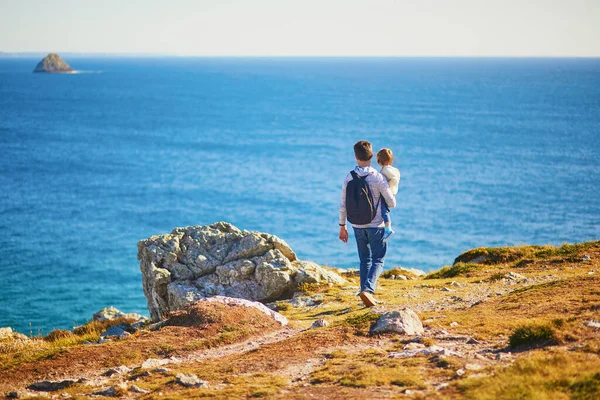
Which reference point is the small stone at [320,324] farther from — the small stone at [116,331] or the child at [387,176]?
the small stone at [116,331]

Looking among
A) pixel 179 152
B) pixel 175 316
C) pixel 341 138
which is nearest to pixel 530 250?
pixel 175 316

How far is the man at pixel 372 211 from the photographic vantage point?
14.0 meters

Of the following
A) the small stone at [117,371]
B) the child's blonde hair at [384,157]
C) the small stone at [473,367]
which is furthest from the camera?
the child's blonde hair at [384,157]

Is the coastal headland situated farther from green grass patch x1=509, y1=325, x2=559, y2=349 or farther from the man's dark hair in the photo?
the man's dark hair

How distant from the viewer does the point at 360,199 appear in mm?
14039

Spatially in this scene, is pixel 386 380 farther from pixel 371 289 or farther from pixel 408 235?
pixel 408 235

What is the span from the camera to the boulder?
12383 mm

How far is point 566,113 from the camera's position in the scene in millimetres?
183375

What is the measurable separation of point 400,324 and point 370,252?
3.19 m

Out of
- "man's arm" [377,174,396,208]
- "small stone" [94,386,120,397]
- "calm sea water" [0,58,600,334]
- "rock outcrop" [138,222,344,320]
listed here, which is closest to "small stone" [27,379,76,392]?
"small stone" [94,386,120,397]

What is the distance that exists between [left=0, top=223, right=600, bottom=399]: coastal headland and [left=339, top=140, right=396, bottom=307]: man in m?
1.22

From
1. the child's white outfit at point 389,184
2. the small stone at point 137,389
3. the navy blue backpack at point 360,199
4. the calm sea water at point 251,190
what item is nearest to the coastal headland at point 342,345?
the small stone at point 137,389

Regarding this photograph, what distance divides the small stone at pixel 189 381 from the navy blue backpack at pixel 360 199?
18.3 feet

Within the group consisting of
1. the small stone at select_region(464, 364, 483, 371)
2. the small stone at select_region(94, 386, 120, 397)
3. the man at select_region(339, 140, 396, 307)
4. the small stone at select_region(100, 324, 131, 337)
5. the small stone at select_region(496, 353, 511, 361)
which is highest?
the man at select_region(339, 140, 396, 307)
